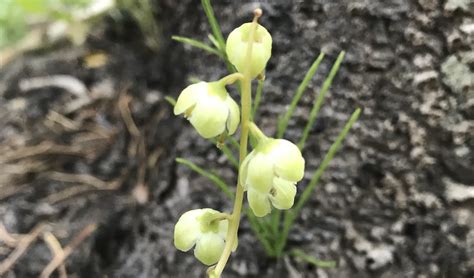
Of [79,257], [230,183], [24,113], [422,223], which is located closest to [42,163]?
[24,113]

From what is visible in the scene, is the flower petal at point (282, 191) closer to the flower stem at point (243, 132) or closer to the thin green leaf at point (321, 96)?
A: the flower stem at point (243, 132)

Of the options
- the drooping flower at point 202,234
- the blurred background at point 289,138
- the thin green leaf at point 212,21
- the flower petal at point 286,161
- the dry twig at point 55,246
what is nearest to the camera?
the flower petal at point 286,161

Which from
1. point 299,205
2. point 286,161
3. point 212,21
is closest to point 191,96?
point 286,161

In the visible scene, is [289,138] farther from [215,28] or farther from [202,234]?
[202,234]

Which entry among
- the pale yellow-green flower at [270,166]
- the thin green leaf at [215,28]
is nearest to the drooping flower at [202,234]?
the pale yellow-green flower at [270,166]

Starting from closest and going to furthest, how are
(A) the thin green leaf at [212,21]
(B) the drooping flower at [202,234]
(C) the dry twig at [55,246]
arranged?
(B) the drooping flower at [202,234] → (A) the thin green leaf at [212,21] → (C) the dry twig at [55,246]

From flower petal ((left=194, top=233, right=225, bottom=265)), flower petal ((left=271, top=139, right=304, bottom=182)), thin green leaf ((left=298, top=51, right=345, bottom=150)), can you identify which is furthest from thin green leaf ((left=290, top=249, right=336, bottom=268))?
flower petal ((left=271, top=139, right=304, bottom=182))

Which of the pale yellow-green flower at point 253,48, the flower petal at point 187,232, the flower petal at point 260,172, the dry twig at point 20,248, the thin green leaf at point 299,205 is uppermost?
the pale yellow-green flower at point 253,48

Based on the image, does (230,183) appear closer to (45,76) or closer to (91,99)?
(91,99)
